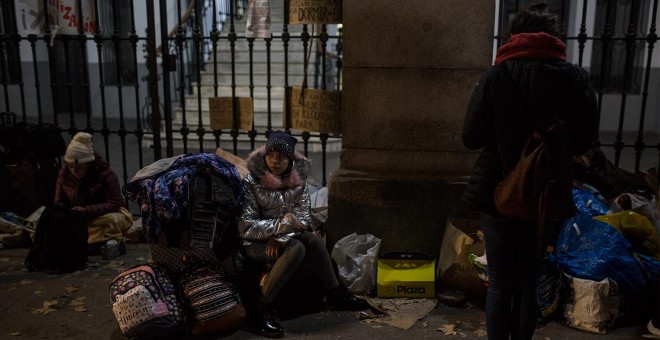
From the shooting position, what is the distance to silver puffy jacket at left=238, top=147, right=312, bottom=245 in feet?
13.1

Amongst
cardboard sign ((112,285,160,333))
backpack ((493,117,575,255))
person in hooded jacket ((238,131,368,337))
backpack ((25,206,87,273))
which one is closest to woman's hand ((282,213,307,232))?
person in hooded jacket ((238,131,368,337))

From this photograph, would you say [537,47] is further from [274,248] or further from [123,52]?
[123,52]

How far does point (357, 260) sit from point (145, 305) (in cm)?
161

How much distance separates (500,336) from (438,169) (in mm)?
1695

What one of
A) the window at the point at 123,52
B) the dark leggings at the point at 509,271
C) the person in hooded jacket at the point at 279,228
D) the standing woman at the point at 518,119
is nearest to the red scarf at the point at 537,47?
the standing woman at the point at 518,119

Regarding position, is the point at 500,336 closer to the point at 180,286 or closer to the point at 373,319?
the point at 373,319

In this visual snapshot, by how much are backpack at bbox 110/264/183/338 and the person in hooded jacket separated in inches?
22.9

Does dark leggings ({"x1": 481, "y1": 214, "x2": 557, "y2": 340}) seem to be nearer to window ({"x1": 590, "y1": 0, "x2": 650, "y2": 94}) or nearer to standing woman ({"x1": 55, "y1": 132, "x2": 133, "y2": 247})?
standing woman ({"x1": 55, "y1": 132, "x2": 133, "y2": 247})

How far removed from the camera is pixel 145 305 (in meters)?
3.59

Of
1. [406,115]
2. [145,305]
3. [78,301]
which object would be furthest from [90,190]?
[406,115]

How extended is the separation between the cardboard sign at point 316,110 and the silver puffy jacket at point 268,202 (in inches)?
32.8

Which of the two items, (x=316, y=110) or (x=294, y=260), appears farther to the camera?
(x=316, y=110)

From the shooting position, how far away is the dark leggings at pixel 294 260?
3.91 meters

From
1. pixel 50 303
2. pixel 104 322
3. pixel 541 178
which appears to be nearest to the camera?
pixel 541 178
